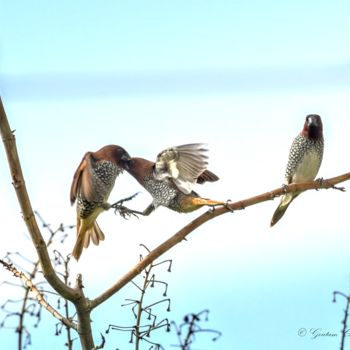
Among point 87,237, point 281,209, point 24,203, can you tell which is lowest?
point 24,203

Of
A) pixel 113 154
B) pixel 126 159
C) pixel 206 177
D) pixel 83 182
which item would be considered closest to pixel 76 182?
pixel 83 182

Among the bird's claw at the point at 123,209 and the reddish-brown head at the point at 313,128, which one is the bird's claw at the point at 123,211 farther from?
the reddish-brown head at the point at 313,128

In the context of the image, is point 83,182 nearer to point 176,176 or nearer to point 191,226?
point 176,176

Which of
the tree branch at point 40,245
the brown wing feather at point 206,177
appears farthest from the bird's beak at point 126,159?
the tree branch at point 40,245

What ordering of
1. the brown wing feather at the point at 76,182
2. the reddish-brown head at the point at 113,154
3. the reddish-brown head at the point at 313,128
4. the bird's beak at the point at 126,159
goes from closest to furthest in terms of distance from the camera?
the brown wing feather at the point at 76,182
the reddish-brown head at the point at 113,154
the bird's beak at the point at 126,159
the reddish-brown head at the point at 313,128

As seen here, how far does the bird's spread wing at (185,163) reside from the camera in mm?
4930

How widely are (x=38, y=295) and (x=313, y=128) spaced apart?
4.06 metres

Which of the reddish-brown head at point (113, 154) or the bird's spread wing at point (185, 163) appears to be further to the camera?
the reddish-brown head at point (113, 154)

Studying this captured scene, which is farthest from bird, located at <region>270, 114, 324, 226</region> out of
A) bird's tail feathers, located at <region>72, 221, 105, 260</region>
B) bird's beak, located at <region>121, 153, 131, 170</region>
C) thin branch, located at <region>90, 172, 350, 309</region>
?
thin branch, located at <region>90, 172, 350, 309</region>

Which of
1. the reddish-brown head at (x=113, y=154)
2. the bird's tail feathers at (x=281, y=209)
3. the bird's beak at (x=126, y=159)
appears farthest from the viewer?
the bird's tail feathers at (x=281, y=209)

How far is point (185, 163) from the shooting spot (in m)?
5.04

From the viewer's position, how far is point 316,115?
6695mm

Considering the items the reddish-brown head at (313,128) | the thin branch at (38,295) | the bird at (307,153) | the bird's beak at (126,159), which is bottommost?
the thin branch at (38,295)

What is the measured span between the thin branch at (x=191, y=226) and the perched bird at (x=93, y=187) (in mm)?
1731
